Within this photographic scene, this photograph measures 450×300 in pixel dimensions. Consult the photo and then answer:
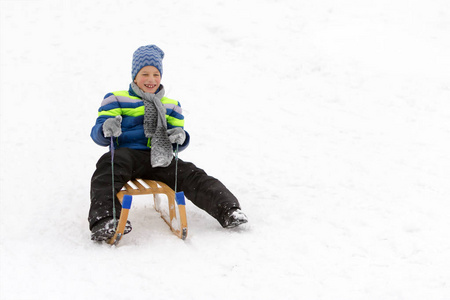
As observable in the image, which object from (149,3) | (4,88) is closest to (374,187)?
(4,88)

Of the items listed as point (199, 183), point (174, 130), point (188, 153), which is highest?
point (174, 130)

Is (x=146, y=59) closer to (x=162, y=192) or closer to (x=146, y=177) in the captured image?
(x=146, y=177)

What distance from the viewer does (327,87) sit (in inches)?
255

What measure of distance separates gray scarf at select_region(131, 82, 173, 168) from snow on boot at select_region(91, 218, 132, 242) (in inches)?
26.3

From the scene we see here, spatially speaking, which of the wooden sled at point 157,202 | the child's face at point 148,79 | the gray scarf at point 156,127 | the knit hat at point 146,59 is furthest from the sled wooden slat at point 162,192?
the knit hat at point 146,59

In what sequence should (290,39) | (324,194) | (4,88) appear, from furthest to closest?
(290,39) < (4,88) < (324,194)

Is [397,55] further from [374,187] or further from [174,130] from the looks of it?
[174,130]

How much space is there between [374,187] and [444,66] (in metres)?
3.40

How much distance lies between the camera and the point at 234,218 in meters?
3.46

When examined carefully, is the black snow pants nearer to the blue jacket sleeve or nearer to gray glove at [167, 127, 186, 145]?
the blue jacket sleeve

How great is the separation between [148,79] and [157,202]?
930 millimetres

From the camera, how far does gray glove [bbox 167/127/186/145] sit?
3750 mm

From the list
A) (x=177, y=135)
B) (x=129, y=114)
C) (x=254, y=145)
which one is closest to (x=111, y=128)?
(x=129, y=114)

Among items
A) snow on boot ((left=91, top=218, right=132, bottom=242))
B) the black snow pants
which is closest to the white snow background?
snow on boot ((left=91, top=218, right=132, bottom=242))
